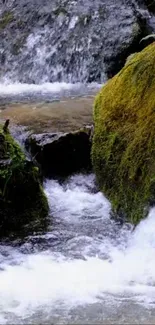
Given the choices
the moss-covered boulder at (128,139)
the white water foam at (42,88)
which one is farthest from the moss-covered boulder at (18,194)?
the white water foam at (42,88)

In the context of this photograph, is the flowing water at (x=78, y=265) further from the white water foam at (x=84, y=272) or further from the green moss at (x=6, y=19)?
the green moss at (x=6, y=19)

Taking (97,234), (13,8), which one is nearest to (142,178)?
(97,234)

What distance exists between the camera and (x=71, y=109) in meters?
7.55

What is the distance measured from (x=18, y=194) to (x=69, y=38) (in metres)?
6.65

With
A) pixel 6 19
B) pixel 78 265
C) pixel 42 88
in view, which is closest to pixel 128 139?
pixel 78 265

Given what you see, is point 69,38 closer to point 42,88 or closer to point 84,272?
point 42,88

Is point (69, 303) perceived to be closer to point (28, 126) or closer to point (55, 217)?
point (55, 217)

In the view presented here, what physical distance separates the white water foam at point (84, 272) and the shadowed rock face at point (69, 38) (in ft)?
18.5

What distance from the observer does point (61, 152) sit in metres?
6.21

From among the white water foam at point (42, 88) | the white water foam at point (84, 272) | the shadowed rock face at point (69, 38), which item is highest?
the shadowed rock face at point (69, 38)

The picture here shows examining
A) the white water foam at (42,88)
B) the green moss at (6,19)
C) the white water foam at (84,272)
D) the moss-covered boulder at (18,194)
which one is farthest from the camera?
the green moss at (6,19)

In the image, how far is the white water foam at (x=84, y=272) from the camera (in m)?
3.84

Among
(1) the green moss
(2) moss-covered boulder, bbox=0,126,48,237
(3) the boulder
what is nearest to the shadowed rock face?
(1) the green moss

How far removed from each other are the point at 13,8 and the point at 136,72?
817 centimetres
